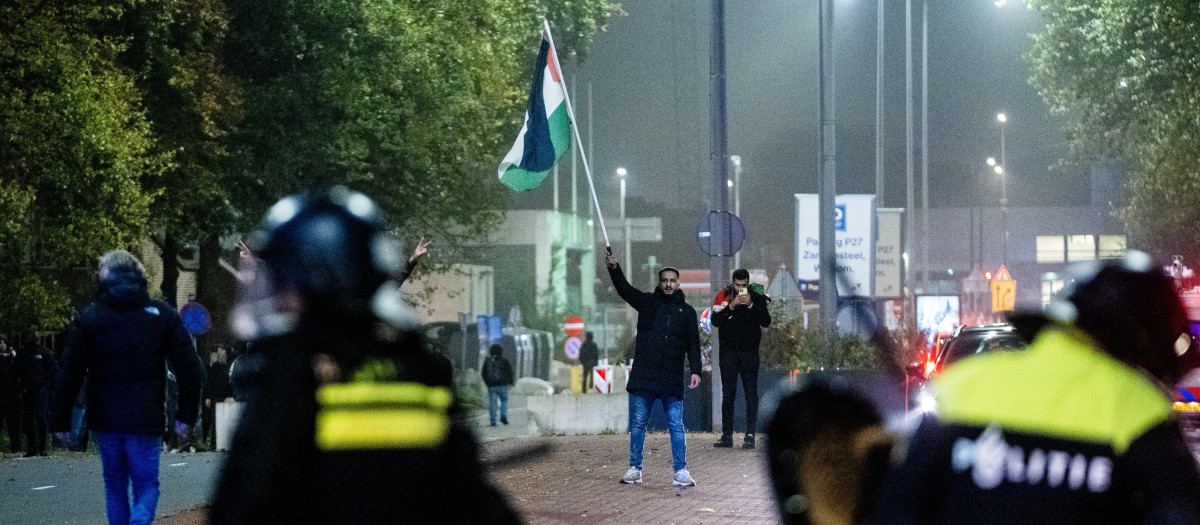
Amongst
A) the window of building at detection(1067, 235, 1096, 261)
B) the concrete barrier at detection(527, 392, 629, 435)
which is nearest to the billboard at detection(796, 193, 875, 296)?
the concrete barrier at detection(527, 392, 629, 435)

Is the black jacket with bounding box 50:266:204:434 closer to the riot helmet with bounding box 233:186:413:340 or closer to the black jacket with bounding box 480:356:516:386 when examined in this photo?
the riot helmet with bounding box 233:186:413:340

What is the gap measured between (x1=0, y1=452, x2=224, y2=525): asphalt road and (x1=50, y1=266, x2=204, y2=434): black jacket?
287 centimetres

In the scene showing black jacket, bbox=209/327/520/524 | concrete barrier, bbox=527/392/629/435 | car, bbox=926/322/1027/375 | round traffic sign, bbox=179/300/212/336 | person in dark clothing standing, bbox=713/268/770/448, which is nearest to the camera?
black jacket, bbox=209/327/520/524

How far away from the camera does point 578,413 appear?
25.2 metres

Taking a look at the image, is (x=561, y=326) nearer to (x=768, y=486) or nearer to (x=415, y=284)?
(x=415, y=284)

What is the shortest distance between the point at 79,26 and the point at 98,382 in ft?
42.4

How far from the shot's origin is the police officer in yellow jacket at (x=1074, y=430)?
255 centimetres

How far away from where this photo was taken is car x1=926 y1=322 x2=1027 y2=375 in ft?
42.4

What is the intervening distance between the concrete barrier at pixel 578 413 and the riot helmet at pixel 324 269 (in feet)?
72.3

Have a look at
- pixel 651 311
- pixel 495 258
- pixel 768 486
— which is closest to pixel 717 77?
pixel 651 311

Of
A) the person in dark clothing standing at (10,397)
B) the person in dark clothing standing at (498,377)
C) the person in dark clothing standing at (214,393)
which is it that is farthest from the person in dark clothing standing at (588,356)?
the person in dark clothing standing at (10,397)

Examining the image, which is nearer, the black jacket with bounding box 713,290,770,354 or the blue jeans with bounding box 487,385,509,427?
the black jacket with bounding box 713,290,770,354

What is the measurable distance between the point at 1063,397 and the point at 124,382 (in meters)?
5.67

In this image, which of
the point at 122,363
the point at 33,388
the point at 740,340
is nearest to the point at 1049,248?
the point at 740,340
